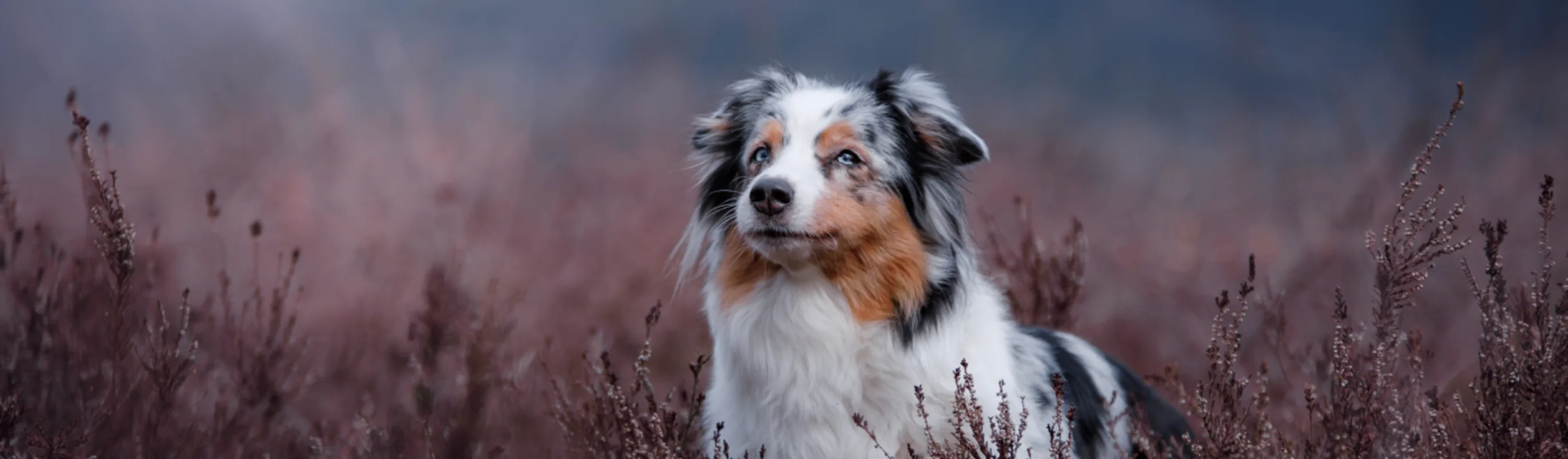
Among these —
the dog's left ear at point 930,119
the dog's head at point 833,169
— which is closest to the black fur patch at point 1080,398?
the dog's head at point 833,169

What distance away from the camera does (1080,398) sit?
3.26 m

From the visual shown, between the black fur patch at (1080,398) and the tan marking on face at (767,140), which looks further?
the black fur patch at (1080,398)

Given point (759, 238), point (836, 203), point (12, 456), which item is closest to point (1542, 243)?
point (836, 203)

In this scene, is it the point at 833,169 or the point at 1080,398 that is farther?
the point at 1080,398

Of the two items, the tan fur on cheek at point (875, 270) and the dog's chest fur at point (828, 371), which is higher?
the tan fur on cheek at point (875, 270)

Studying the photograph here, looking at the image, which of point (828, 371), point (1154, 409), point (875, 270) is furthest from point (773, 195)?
point (1154, 409)

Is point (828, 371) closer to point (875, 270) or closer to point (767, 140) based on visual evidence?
point (875, 270)

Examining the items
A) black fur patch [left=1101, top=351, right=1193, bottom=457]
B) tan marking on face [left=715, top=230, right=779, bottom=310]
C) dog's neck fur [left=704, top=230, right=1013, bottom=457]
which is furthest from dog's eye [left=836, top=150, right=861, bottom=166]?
black fur patch [left=1101, top=351, right=1193, bottom=457]

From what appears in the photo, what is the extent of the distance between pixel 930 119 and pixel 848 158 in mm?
336

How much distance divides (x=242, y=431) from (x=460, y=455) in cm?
162

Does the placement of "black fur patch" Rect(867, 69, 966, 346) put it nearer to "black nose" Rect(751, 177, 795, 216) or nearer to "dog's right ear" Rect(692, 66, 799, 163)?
"dog's right ear" Rect(692, 66, 799, 163)

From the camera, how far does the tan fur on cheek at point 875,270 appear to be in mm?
2963

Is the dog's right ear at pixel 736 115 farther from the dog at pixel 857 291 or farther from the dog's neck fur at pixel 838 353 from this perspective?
the dog's neck fur at pixel 838 353

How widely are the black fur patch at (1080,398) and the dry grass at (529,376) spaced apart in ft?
0.54
